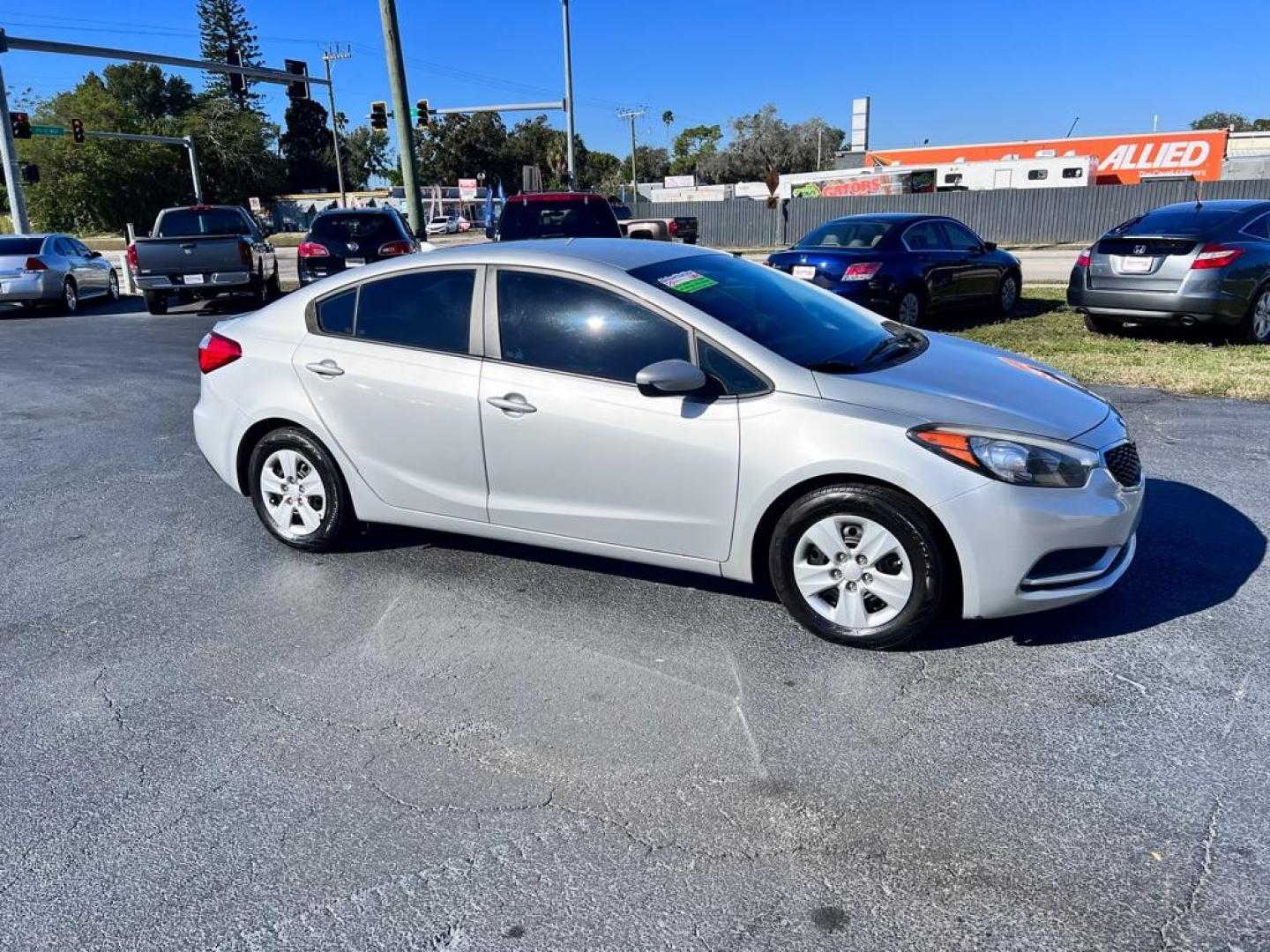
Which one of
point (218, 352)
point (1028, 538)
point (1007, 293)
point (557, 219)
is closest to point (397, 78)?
point (557, 219)

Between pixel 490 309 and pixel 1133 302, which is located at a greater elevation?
pixel 490 309

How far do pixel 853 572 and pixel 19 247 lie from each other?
17857 millimetres

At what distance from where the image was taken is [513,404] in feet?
14.0

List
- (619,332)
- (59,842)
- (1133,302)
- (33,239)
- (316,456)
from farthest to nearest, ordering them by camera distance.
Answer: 1. (33,239)
2. (1133,302)
3. (316,456)
4. (619,332)
5. (59,842)

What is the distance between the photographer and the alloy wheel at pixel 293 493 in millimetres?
4984

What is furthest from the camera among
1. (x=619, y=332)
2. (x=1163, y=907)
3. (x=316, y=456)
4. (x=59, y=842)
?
(x=316, y=456)

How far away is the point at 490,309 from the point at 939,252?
355 inches

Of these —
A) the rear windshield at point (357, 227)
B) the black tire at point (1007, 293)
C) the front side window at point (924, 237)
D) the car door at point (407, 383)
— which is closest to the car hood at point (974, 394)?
→ the car door at point (407, 383)

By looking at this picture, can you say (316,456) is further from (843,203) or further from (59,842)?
(843,203)

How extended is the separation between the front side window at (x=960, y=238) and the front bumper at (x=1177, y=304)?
221 centimetres

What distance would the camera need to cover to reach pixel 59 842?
9.34 feet

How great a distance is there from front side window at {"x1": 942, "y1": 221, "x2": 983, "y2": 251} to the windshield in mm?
8434

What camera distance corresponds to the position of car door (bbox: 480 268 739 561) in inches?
155

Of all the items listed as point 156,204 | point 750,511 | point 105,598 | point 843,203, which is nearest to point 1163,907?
point 750,511
